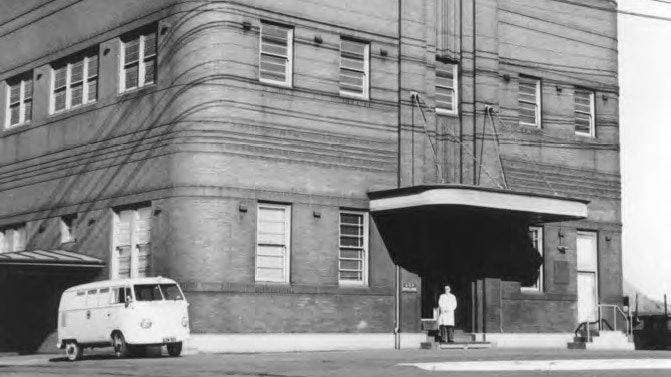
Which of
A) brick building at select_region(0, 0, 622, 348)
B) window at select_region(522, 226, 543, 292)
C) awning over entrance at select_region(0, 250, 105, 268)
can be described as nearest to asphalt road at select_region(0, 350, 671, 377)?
brick building at select_region(0, 0, 622, 348)

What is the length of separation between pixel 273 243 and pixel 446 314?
5.49m

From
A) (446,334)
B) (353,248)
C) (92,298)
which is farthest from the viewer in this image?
(353,248)

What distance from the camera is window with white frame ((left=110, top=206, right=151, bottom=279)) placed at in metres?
30.5

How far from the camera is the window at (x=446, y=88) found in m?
34.3

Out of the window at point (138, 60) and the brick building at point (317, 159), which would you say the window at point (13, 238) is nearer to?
the brick building at point (317, 159)

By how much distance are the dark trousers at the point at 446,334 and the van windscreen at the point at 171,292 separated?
8354 millimetres

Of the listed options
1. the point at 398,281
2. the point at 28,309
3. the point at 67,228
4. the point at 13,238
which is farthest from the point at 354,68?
the point at 13,238

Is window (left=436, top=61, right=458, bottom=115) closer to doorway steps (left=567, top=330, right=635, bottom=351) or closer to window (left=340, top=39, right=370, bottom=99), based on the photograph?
window (left=340, top=39, right=370, bottom=99)

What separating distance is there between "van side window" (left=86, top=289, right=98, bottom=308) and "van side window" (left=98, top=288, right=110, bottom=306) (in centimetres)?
19

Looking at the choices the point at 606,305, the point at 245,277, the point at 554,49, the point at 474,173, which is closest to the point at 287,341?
the point at 245,277

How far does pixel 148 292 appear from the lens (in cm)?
2650

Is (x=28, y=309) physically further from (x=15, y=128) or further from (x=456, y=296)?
(x=456, y=296)

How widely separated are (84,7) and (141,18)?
3.77 metres

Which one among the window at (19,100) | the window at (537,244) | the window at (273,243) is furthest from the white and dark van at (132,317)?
the window at (537,244)
